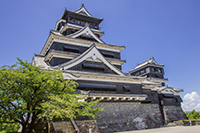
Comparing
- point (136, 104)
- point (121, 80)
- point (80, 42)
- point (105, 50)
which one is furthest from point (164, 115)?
point (80, 42)

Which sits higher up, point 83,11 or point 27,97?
point 83,11

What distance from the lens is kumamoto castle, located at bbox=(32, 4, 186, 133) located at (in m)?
18.3

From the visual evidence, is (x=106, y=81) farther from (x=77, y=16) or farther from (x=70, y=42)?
(x=77, y=16)

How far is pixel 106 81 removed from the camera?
1966 cm

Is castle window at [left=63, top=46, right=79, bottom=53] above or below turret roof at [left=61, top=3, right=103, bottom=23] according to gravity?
below

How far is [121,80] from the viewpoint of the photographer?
Answer: 20500 millimetres

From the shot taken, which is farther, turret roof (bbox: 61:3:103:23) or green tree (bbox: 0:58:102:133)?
turret roof (bbox: 61:3:103:23)

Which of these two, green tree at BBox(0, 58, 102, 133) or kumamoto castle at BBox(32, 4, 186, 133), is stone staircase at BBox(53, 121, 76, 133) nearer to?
green tree at BBox(0, 58, 102, 133)

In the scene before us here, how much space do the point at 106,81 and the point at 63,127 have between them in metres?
8.50

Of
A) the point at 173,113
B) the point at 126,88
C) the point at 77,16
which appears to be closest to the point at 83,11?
the point at 77,16

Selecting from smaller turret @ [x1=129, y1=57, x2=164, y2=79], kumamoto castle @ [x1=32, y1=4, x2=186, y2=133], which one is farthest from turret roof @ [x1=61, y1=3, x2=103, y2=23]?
smaller turret @ [x1=129, y1=57, x2=164, y2=79]

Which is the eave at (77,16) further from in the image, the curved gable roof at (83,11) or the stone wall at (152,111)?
the stone wall at (152,111)

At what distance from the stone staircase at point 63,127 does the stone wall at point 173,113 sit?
59.8ft

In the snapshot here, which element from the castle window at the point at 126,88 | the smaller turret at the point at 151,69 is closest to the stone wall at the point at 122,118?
the castle window at the point at 126,88
